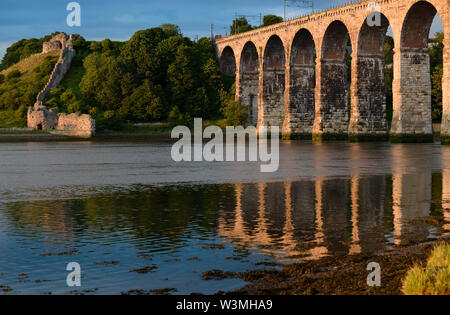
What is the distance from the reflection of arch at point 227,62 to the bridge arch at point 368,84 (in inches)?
2050

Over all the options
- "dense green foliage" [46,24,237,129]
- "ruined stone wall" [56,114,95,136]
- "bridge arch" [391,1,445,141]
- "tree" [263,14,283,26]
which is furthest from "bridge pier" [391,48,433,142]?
"tree" [263,14,283,26]

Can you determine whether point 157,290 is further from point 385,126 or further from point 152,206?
point 385,126

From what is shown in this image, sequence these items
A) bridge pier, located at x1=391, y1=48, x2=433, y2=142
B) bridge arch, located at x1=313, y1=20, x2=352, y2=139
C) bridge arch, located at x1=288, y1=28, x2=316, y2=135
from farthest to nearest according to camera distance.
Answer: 1. bridge arch, located at x1=288, y1=28, x2=316, y2=135
2. bridge arch, located at x1=313, y1=20, x2=352, y2=139
3. bridge pier, located at x1=391, y1=48, x2=433, y2=142

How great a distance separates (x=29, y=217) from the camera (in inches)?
665

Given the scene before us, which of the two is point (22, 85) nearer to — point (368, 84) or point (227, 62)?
point (227, 62)

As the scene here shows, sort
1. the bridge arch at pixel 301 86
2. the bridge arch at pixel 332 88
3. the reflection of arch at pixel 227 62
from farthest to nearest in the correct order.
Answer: the reflection of arch at pixel 227 62 < the bridge arch at pixel 301 86 < the bridge arch at pixel 332 88

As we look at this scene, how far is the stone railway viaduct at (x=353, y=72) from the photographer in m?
57.7

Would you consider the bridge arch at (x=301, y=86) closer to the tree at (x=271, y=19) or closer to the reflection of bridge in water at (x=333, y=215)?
the tree at (x=271, y=19)

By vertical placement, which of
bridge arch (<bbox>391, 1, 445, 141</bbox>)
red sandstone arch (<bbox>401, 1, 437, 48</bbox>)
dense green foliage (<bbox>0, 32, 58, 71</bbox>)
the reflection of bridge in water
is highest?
dense green foliage (<bbox>0, 32, 58, 71</bbox>)

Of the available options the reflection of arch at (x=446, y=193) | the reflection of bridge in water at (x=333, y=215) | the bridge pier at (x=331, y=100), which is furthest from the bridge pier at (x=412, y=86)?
the reflection of bridge in water at (x=333, y=215)

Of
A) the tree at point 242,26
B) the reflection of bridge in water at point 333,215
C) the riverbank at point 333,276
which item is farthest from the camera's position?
the tree at point 242,26

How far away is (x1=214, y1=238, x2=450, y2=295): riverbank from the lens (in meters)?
9.36

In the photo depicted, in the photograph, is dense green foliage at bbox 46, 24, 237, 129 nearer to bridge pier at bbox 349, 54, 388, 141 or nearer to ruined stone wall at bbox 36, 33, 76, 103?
ruined stone wall at bbox 36, 33, 76, 103
